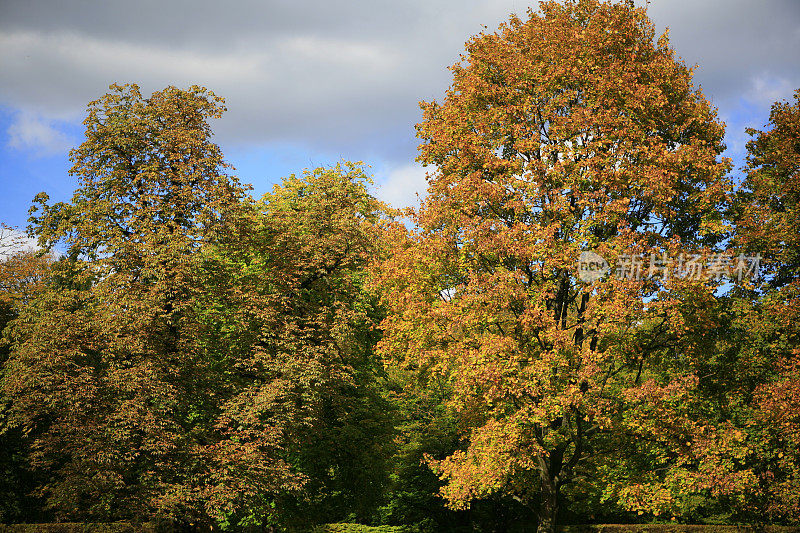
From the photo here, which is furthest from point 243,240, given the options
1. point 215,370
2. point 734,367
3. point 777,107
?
point 777,107

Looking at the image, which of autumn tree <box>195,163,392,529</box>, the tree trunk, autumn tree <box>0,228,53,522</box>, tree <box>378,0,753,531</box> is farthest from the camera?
autumn tree <box>0,228,53,522</box>

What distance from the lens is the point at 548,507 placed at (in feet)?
55.0

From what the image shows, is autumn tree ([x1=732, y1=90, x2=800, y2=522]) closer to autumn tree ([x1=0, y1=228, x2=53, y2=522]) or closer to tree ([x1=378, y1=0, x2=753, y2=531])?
tree ([x1=378, y1=0, x2=753, y2=531])

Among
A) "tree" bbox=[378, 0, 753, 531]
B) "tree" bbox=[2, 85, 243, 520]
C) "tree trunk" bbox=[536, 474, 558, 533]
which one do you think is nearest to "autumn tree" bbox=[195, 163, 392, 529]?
"tree" bbox=[2, 85, 243, 520]

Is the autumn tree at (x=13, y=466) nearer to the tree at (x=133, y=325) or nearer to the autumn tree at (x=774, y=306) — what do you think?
the tree at (x=133, y=325)

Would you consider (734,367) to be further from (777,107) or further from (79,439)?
(79,439)

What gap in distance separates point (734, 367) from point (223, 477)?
14.4 metres

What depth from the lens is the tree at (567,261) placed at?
1520cm

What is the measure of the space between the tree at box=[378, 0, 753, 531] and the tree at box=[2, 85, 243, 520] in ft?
20.5

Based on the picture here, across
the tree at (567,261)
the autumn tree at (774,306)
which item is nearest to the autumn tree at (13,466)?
the tree at (567,261)

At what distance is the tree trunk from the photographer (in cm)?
1667

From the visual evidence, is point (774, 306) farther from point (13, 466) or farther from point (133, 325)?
point (13, 466)

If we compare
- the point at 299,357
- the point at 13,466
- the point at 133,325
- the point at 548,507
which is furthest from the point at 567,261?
the point at 13,466

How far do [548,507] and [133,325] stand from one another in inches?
484
